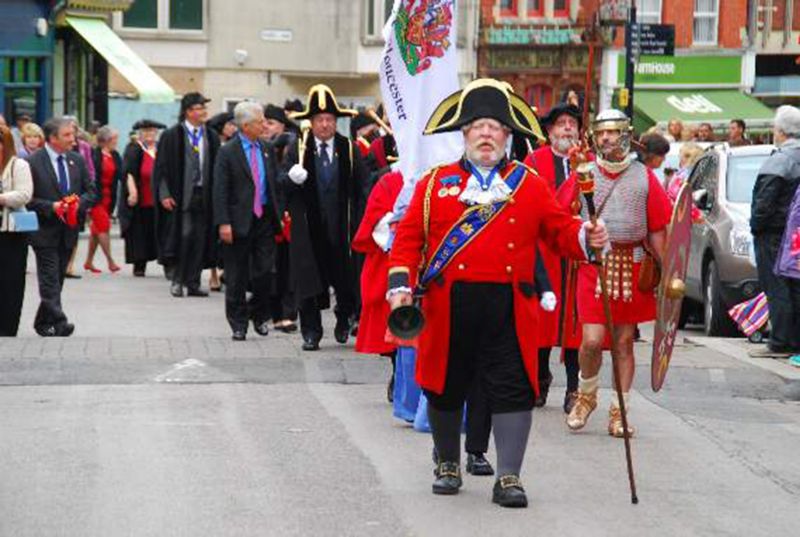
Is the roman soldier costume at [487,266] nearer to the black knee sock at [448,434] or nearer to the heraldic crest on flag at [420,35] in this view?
the black knee sock at [448,434]

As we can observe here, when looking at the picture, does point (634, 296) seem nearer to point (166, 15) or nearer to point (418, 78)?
point (418, 78)

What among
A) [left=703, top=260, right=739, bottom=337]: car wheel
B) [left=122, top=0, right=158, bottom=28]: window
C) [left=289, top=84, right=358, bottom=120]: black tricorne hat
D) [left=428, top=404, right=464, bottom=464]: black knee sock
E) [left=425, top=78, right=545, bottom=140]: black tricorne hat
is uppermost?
[left=122, top=0, right=158, bottom=28]: window

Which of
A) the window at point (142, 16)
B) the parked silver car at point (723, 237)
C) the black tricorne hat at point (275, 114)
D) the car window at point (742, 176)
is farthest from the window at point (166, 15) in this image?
the car window at point (742, 176)

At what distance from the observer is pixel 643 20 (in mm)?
51531

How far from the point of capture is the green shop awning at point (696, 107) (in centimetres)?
5116

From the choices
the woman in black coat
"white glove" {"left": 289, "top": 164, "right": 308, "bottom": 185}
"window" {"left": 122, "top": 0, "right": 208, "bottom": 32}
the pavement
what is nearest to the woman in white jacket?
the pavement

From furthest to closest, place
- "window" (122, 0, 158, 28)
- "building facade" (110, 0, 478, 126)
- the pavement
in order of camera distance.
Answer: "building facade" (110, 0, 478, 126)
"window" (122, 0, 158, 28)
the pavement

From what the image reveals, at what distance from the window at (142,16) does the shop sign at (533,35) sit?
333 inches

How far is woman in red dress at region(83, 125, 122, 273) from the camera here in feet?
79.4

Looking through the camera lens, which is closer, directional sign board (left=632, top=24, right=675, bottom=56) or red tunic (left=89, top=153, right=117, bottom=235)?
red tunic (left=89, top=153, right=117, bottom=235)

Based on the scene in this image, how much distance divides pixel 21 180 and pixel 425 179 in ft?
23.0

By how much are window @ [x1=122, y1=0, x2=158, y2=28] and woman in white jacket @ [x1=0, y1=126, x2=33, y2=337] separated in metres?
31.0

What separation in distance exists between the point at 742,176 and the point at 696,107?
1331 inches

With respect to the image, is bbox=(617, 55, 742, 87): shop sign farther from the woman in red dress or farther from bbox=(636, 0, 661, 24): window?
the woman in red dress
